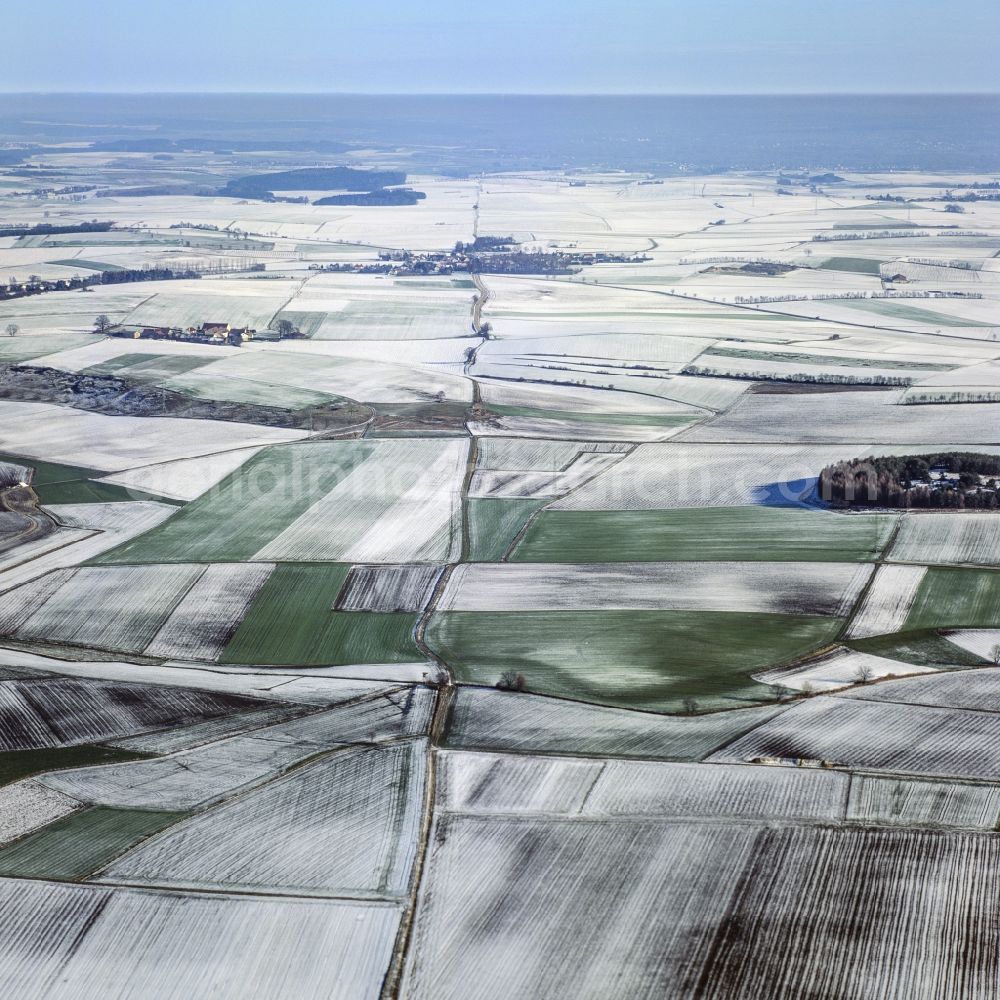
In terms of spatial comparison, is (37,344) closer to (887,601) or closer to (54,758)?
(54,758)

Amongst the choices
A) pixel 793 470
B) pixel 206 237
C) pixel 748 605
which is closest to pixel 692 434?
pixel 793 470

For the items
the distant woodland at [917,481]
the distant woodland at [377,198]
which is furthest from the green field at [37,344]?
the distant woodland at [377,198]

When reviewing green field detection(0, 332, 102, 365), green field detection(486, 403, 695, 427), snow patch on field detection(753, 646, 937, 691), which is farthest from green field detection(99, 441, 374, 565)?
green field detection(0, 332, 102, 365)

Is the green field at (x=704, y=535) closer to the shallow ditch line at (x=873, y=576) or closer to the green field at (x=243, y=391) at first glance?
the shallow ditch line at (x=873, y=576)

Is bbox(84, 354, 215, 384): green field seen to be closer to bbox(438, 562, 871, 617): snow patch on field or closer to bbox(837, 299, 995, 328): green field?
bbox(438, 562, 871, 617): snow patch on field

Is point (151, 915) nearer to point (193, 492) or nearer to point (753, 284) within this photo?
point (193, 492)

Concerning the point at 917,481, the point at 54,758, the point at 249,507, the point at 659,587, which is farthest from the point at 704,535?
the point at 54,758
